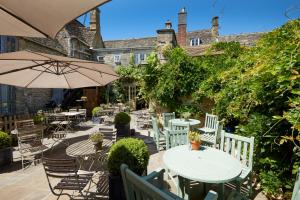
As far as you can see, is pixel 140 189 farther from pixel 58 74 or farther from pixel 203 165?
pixel 58 74

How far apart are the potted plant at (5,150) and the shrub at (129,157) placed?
350cm

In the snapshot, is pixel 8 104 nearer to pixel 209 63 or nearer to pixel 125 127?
pixel 125 127

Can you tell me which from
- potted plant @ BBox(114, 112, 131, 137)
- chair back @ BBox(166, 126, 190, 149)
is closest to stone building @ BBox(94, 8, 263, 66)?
potted plant @ BBox(114, 112, 131, 137)

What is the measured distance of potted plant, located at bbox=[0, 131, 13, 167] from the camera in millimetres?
5012

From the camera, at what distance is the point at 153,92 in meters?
9.24

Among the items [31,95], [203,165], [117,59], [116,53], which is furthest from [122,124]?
[116,53]

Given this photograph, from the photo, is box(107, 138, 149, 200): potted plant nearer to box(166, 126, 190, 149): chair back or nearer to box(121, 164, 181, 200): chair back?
box(166, 126, 190, 149): chair back

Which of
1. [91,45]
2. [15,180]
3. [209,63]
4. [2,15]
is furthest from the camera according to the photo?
[91,45]

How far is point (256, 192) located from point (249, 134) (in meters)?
1.10

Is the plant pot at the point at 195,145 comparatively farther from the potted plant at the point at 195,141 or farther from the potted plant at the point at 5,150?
the potted plant at the point at 5,150

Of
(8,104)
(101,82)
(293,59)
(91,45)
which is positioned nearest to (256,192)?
(293,59)

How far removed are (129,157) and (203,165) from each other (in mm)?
1215

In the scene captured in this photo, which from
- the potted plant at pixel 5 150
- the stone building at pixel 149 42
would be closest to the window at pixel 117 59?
the stone building at pixel 149 42

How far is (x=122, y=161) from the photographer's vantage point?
3240mm
